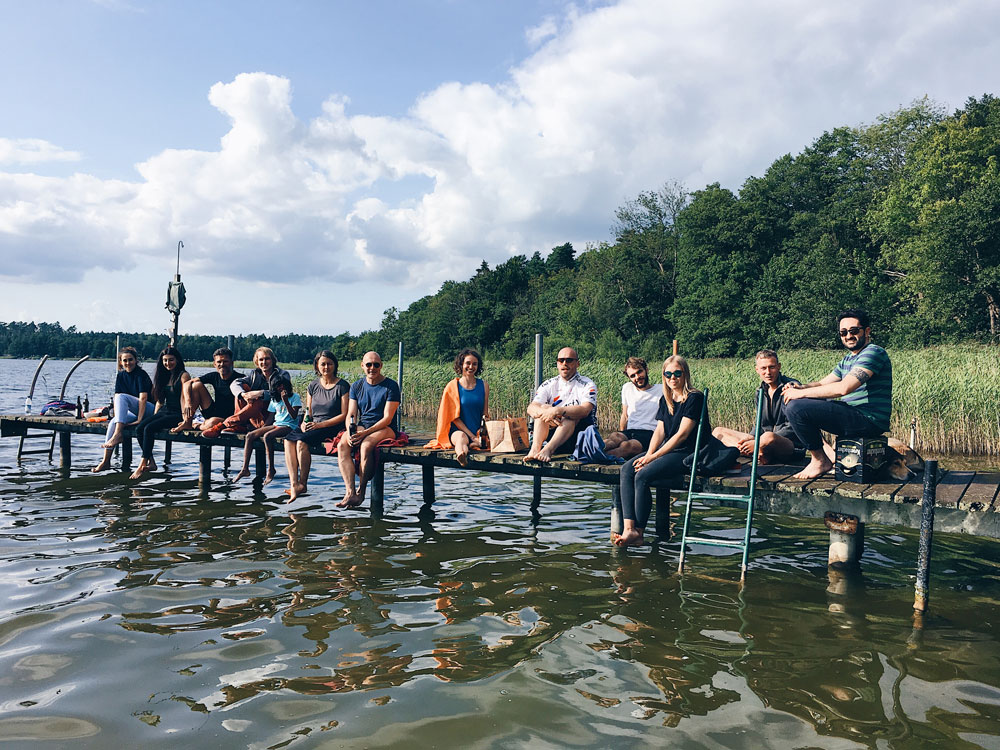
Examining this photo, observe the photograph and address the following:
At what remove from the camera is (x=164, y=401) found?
12.2 metres

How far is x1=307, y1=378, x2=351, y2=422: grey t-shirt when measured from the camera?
9.84 metres

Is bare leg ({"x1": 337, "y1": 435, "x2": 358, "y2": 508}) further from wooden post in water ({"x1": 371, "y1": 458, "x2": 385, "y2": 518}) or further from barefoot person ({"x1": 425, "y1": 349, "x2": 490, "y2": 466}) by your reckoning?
barefoot person ({"x1": 425, "y1": 349, "x2": 490, "y2": 466})

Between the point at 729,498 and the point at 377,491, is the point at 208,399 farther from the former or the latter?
the point at 729,498

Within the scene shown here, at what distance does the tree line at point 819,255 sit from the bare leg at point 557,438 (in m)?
38.8

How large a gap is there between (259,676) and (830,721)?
3.25 metres

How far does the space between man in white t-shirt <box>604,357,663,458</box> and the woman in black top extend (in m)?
7.05

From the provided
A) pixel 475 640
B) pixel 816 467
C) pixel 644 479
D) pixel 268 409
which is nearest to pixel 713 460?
pixel 644 479

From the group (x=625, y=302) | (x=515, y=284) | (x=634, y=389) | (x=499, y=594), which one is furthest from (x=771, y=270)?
(x=499, y=594)

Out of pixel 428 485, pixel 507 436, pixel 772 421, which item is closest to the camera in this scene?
pixel 772 421

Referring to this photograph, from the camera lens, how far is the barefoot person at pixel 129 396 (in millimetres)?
12143

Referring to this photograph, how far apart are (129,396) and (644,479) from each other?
900 cm

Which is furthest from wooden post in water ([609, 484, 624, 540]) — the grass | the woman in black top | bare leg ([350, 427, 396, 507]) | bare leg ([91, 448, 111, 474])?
the grass

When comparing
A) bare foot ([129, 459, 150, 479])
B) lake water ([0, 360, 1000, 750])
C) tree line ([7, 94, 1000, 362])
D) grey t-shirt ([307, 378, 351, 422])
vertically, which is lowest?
lake water ([0, 360, 1000, 750])

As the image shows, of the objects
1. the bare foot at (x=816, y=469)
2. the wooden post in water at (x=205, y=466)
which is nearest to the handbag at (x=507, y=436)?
the bare foot at (x=816, y=469)
